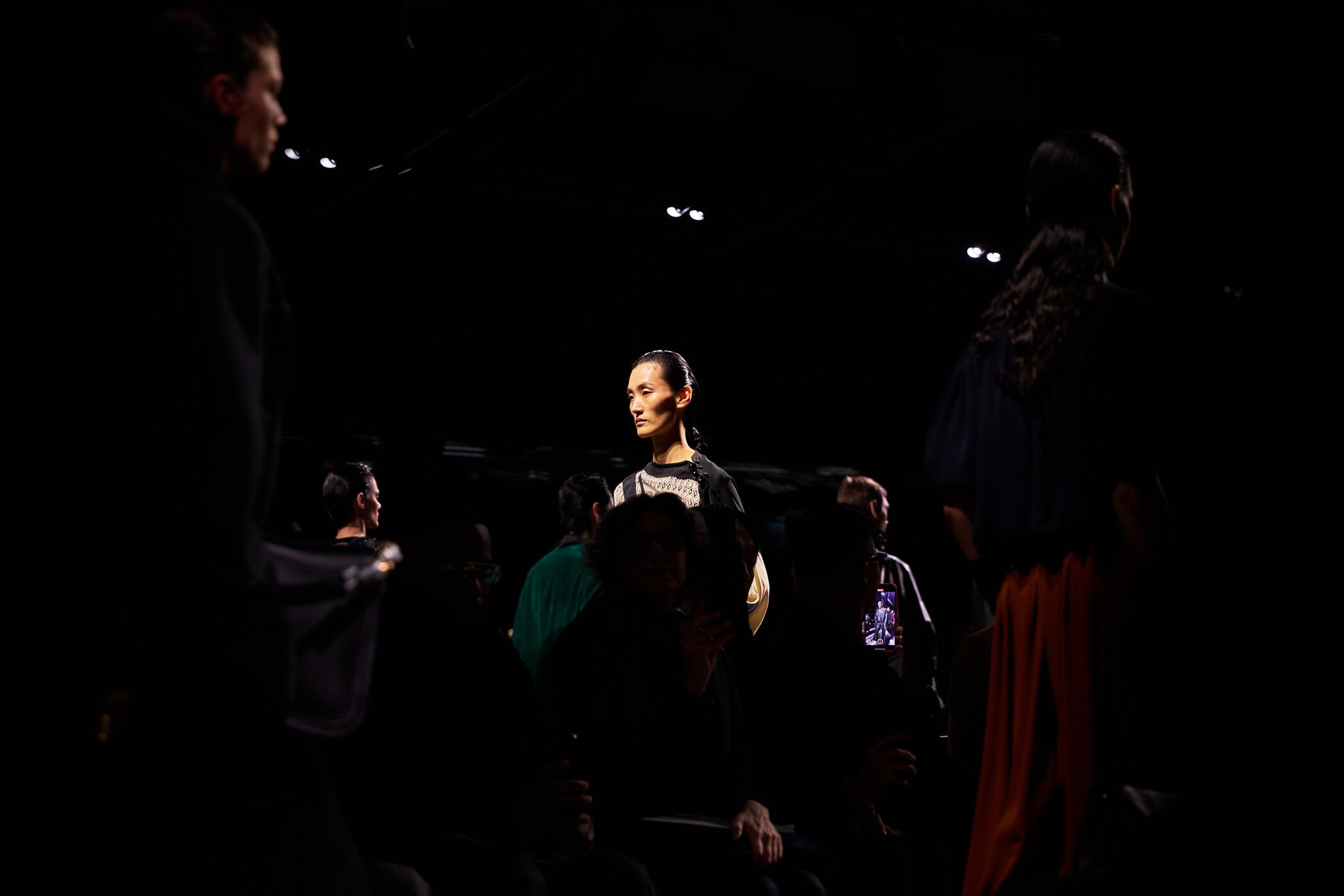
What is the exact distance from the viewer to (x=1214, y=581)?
1661mm

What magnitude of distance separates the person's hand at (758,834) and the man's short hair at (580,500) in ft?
5.29

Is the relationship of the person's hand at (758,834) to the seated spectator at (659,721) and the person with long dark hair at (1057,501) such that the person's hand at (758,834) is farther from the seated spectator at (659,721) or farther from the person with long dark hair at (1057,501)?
the person with long dark hair at (1057,501)

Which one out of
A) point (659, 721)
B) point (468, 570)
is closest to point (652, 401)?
point (468, 570)

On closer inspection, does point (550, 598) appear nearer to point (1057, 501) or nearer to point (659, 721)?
point (659, 721)

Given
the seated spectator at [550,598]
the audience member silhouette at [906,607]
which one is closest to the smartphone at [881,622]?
the audience member silhouette at [906,607]

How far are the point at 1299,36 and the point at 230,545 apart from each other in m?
3.41

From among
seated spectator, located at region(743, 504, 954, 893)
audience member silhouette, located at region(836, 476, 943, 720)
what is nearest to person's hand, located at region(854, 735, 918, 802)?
seated spectator, located at region(743, 504, 954, 893)

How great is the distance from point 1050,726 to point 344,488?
3041mm

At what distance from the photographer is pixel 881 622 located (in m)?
4.41

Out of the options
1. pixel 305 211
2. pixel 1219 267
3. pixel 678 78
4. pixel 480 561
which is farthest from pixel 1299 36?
pixel 305 211

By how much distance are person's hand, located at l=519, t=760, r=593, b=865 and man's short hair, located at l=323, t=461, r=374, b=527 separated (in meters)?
2.16

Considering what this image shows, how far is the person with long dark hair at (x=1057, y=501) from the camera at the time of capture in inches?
68.8

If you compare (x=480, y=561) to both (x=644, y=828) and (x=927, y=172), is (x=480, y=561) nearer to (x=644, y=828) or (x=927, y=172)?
(x=644, y=828)

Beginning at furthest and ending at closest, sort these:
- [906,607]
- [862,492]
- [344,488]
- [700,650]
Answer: [862,492]
[906,607]
[344,488]
[700,650]
